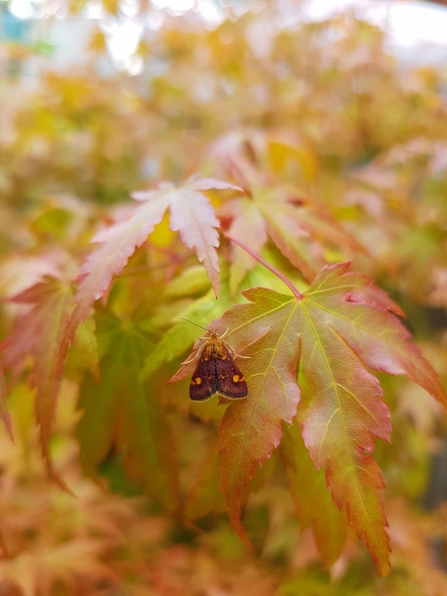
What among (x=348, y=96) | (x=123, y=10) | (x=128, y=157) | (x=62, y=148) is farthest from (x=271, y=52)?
(x=62, y=148)

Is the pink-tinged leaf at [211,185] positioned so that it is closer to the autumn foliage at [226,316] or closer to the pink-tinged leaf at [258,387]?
the autumn foliage at [226,316]

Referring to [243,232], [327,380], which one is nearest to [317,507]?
[327,380]

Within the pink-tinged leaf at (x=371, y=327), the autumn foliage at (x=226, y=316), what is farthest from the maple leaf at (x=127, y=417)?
the pink-tinged leaf at (x=371, y=327)

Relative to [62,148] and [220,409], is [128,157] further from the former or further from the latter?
[220,409]

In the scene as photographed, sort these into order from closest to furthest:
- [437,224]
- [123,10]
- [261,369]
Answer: [261,369], [437,224], [123,10]

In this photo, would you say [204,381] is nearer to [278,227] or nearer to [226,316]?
[226,316]

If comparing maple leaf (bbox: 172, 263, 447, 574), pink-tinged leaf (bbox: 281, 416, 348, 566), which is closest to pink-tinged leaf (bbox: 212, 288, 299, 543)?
maple leaf (bbox: 172, 263, 447, 574)
